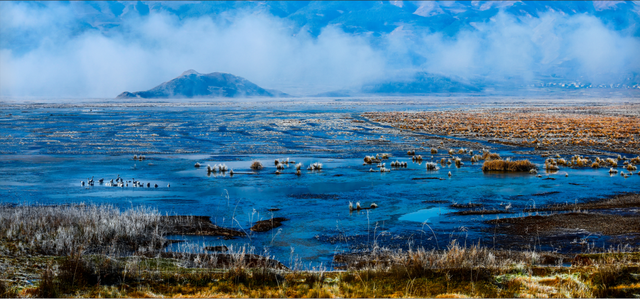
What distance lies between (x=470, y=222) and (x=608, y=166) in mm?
17550

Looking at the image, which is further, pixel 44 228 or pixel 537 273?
pixel 44 228

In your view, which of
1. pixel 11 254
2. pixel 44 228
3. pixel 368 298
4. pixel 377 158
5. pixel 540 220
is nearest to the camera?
pixel 368 298

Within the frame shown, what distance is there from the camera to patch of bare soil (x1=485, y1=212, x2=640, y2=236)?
1540 cm

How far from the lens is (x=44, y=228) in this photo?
564 inches

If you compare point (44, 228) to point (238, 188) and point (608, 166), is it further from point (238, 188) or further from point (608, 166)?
point (608, 166)

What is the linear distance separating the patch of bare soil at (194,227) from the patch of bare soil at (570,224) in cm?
783

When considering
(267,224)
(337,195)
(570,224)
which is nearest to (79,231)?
(267,224)

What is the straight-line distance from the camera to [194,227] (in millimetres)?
16031

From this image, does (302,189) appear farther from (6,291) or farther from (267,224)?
(6,291)

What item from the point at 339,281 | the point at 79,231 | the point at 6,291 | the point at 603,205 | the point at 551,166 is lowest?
the point at 603,205

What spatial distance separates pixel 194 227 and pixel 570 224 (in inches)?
440

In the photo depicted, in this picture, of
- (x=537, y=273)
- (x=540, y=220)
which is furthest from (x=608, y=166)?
(x=537, y=273)

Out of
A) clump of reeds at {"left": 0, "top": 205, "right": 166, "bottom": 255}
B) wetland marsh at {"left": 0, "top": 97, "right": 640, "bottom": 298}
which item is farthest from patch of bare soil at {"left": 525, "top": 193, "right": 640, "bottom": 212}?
clump of reeds at {"left": 0, "top": 205, "right": 166, "bottom": 255}

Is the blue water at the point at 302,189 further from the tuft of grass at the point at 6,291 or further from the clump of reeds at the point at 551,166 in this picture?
the tuft of grass at the point at 6,291
